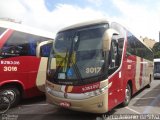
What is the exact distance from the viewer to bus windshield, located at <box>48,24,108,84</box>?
23.7ft

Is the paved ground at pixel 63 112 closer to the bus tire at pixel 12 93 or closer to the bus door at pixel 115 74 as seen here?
the bus tire at pixel 12 93

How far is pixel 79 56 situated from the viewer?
752cm

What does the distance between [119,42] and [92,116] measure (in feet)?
8.41

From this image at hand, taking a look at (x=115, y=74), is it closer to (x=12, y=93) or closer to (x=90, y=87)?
(x=90, y=87)

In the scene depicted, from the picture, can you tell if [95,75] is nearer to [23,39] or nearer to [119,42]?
[119,42]

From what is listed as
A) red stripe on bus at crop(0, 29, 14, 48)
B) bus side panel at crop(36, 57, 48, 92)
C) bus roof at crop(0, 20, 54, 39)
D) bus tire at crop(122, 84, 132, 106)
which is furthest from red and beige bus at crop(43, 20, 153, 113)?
bus side panel at crop(36, 57, 48, 92)

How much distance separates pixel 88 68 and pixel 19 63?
11.3 ft

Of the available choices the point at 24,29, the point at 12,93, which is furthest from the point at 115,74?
the point at 24,29

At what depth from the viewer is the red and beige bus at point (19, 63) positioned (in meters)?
9.09

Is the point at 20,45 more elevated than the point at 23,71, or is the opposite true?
the point at 20,45

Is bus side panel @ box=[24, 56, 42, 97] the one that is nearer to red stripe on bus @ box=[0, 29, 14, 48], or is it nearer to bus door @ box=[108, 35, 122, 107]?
red stripe on bus @ box=[0, 29, 14, 48]

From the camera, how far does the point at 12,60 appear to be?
364 inches

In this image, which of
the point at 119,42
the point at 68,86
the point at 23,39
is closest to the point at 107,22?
the point at 119,42

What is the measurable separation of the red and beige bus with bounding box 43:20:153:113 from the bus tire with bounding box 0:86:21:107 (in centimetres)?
211
